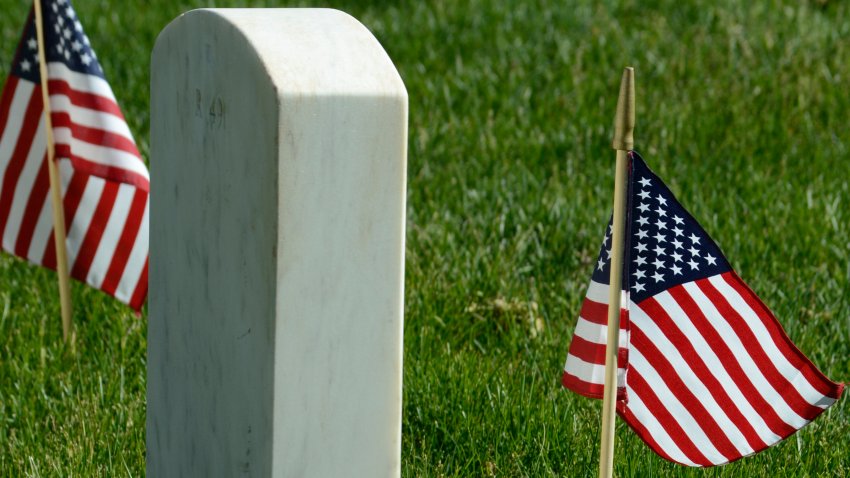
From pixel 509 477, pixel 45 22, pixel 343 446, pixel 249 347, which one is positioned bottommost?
pixel 509 477

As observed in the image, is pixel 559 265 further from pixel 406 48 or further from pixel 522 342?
pixel 406 48

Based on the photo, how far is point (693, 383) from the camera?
2635 millimetres

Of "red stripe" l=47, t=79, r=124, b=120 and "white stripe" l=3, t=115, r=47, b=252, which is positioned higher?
"red stripe" l=47, t=79, r=124, b=120

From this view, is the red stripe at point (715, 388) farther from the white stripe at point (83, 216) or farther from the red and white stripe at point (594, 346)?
the white stripe at point (83, 216)

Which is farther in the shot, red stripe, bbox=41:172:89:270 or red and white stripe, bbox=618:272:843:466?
red stripe, bbox=41:172:89:270

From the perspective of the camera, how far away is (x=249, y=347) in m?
2.36

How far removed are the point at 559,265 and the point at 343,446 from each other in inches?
93.4

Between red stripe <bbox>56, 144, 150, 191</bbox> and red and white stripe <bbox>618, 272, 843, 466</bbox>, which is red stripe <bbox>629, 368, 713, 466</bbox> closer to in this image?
red and white stripe <bbox>618, 272, 843, 466</bbox>

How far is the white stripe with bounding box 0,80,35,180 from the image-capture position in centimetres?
393

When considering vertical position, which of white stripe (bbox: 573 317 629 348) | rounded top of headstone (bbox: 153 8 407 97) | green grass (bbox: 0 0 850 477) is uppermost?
rounded top of headstone (bbox: 153 8 407 97)

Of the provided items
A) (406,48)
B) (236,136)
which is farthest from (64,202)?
(406,48)

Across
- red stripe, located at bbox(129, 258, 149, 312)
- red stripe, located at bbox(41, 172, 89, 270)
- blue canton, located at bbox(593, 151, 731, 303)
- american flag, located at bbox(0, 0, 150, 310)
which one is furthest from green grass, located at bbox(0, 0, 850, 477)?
blue canton, located at bbox(593, 151, 731, 303)

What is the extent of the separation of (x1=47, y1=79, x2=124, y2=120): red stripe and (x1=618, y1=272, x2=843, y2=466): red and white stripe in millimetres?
1965

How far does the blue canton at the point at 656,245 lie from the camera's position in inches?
97.2
